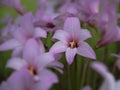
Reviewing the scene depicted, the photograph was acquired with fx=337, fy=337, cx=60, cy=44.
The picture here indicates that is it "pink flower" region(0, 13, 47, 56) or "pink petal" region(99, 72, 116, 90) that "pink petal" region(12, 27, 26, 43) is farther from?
"pink petal" region(99, 72, 116, 90)

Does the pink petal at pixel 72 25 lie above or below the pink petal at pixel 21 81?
above

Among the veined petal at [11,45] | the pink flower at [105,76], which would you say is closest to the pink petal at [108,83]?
the pink flower at [105,76]

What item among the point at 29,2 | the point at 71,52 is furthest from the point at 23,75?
the point at 29,2

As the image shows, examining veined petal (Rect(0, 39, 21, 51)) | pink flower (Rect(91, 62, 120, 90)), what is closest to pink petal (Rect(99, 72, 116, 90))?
pink flower (Rect(91, 62, 120, 90))

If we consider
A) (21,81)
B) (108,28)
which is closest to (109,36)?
(108,28)

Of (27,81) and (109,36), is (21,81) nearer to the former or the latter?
(27,81)

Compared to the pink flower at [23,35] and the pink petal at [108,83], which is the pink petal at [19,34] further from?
the pink petal at [108,83]
